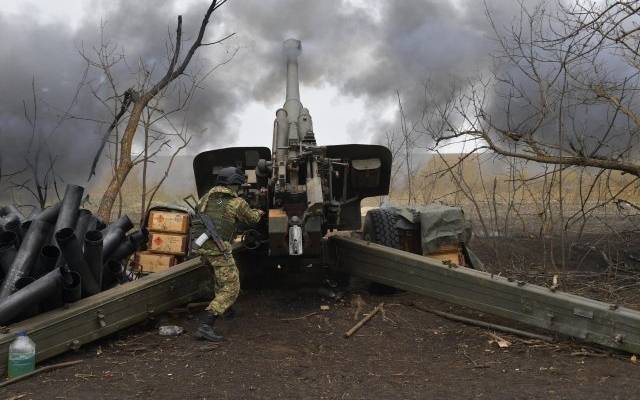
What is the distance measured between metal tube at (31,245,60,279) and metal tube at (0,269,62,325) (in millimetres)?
384

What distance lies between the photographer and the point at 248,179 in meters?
7.90

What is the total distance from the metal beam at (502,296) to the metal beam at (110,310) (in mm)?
1759

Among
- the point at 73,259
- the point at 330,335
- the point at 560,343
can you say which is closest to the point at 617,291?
the point at 560,343

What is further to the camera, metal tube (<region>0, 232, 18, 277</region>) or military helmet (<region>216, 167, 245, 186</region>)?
military helmet (<region>216, 167, 245, 186</region>)

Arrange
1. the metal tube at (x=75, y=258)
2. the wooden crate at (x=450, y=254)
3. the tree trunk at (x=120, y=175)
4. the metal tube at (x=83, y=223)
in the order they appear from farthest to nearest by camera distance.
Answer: the tree trunk at (x=120, y=175) → the wooden crate at (x=450, y=254) → the metal tube at (x=83, y=223) → the metal tube at (x=75, y=258)

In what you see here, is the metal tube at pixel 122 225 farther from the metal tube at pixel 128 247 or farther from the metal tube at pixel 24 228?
the metal tube at pixel 24 228

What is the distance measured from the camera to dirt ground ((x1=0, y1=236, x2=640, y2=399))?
169 inches

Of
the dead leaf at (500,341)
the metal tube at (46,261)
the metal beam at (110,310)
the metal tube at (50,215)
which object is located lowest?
the dead leaf at (500,341)

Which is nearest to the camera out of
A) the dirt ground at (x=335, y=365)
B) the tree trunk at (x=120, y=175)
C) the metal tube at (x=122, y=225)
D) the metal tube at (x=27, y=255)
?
the dirt ground at (x=335, y=365)

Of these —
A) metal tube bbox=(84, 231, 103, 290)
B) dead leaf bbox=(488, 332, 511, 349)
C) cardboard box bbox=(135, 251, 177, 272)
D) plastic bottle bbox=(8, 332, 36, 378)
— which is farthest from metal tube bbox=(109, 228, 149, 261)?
dead leaf bbox=(488, 332, 511, 349)

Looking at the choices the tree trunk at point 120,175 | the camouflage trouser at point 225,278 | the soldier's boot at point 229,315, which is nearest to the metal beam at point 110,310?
the soldier's boot at point 229,315

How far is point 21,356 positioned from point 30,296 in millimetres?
472

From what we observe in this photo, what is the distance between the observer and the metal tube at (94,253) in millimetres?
5375

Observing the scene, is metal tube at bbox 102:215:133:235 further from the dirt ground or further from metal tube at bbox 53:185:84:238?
the dirt ground
